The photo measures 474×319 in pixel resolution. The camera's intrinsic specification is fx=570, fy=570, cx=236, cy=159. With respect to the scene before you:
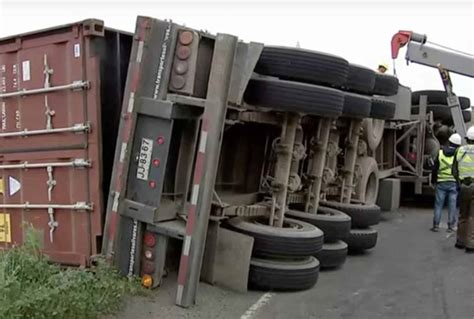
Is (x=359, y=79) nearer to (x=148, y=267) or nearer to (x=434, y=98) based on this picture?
(x=148, y=267)

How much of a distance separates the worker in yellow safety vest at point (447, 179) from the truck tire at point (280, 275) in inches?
152

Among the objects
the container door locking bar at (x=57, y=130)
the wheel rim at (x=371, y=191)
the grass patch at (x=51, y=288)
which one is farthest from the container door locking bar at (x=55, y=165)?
the wheel rim at (x=371, y=191)

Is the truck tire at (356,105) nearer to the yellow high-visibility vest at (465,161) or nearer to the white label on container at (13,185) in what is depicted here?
the yellow high-visibility vest at (465,161)

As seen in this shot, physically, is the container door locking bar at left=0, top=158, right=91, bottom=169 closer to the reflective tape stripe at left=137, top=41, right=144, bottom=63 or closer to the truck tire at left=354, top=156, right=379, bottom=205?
the reflective tape stripe at left=137, top=41, right=144, bottom=63

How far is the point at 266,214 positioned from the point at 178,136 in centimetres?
131

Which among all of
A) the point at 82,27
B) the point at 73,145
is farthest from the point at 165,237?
the point at 82,27

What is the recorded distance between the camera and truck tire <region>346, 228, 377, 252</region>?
6.78 m

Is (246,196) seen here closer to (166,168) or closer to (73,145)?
(166,168)

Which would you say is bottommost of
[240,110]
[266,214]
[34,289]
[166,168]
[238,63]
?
[34,289]

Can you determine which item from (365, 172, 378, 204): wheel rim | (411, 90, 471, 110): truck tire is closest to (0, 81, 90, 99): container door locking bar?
(365, 172, 378, 204): wheel rim

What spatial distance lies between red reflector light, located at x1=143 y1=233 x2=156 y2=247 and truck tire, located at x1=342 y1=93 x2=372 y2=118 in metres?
2.77

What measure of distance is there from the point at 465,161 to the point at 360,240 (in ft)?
6.20

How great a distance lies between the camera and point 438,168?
8.38 metres

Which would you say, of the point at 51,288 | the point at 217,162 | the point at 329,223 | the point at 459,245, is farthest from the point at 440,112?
the point at 51,288
